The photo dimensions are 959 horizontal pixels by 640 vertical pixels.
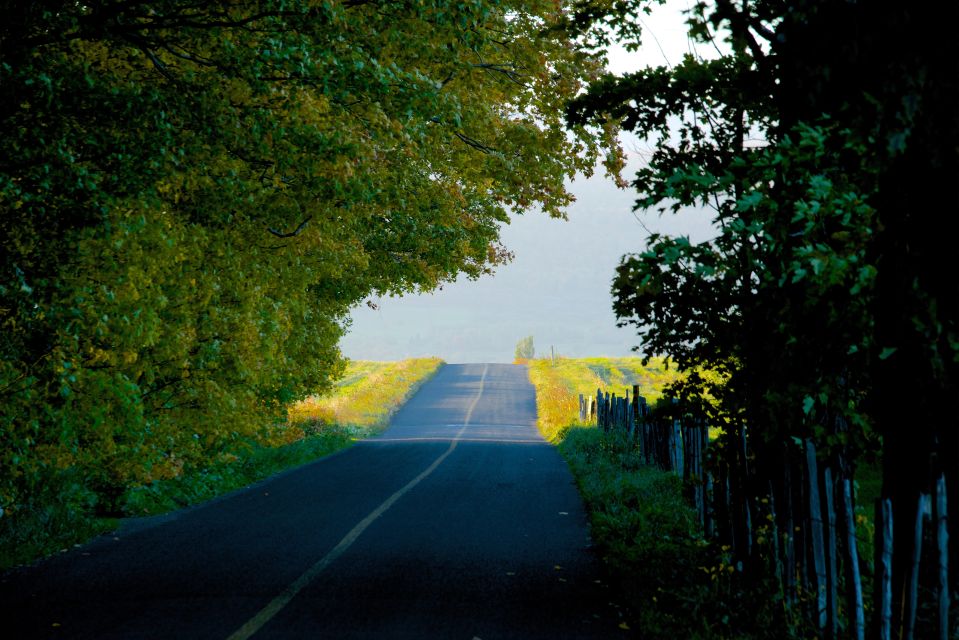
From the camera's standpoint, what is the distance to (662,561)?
897cm

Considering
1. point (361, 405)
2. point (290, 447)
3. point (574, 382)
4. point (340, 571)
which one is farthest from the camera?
point (574, 382)

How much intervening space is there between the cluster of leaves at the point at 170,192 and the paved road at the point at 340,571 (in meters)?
1.55

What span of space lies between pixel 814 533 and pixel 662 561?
9.34 feet

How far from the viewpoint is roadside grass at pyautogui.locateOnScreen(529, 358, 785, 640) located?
688 cm

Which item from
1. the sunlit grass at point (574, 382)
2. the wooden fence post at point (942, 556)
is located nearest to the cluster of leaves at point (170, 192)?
the wooden fence post at point (942, 556)

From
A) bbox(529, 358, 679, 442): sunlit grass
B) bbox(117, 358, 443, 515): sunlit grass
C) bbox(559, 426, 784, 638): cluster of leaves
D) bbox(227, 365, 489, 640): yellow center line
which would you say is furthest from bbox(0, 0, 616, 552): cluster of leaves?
bbox(529, 358, 679, 442): sunlit grass

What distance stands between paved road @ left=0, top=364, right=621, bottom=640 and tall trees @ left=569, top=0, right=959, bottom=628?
2580 mm

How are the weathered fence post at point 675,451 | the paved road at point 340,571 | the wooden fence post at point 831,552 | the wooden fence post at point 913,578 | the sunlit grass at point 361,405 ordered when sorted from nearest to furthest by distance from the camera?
the wooden fence post at point 913,578
the wooden fence post at point 831,552
the paved road at point 340,571
the weathered fence post at point 675,451
the sunlit grass at point 361,405

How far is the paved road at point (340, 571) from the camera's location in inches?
280

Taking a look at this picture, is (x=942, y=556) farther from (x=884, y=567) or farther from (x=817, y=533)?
(x=817, y=533)

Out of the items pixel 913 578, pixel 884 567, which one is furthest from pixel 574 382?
pixel 913 578

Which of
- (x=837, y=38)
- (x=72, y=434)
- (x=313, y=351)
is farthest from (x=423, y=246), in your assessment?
(x=837, y=38)

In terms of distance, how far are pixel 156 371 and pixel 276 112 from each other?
4.72m

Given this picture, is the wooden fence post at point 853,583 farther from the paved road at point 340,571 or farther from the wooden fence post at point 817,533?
the paved road at point 340,571
